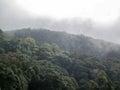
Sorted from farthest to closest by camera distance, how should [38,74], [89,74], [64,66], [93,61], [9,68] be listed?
[93,61], [64,66], [89,74], [38,74], [9,68]

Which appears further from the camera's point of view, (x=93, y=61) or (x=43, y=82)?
(x=93, y=61)

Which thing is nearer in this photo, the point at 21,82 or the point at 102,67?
the point at 21,82

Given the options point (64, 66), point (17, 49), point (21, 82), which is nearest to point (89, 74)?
point (64, 66)

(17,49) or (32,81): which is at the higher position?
(17,49)

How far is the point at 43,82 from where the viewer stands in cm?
8362

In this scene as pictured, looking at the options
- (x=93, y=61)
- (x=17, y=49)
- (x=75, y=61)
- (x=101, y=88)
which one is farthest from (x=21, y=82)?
(x=93, y=61)

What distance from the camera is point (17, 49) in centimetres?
12231

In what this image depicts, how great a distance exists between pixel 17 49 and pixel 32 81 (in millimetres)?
39684

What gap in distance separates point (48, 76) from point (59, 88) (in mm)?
5314

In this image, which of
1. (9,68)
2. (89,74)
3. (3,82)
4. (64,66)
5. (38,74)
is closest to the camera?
(3,82)

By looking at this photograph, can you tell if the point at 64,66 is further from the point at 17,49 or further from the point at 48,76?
the point at 48,76

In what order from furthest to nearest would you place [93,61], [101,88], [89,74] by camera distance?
[93,61]
[89,74]
[101,88]

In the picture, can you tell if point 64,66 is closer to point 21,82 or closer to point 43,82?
point 43,82

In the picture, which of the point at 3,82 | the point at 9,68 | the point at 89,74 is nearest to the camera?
the point at 3,82
